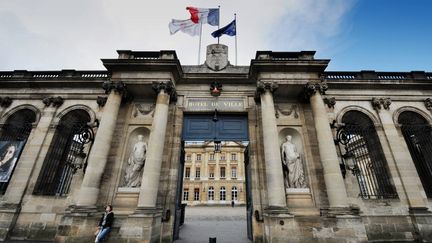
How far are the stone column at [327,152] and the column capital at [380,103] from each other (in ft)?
11.8

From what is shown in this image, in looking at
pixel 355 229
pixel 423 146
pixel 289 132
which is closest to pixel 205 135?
pixel 289 132

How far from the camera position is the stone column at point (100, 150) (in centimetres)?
692

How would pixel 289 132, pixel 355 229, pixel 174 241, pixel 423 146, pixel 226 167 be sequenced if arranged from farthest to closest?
pixel 226 167
pixel 423 146
pixel 289 132
pixel 174 241
pixel 355 229

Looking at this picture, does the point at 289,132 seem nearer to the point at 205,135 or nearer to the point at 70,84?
the point at 205,135

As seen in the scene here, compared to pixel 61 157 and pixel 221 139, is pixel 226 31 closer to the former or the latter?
pixel 221 139

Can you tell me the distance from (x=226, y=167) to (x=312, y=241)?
103ft

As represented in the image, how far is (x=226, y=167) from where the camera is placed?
37.4m

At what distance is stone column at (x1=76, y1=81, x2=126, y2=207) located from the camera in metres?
6.92

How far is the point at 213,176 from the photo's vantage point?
37031 millimetres

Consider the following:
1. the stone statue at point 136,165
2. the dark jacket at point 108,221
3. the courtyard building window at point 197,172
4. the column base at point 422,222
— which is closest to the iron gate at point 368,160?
the column base at point 422,222

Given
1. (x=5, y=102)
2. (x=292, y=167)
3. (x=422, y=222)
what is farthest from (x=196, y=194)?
(x=422, y=222)

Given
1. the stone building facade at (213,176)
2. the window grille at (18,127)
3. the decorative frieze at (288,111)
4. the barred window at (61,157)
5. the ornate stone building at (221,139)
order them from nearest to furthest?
the ornate stone building at (221,139) → the barred window at (61,157) → the decorative frieze at (288,111) → the window grille at (18,127) → the stone building facade at (213,176)

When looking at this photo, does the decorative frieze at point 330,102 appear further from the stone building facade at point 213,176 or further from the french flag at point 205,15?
the stone building facade at point 213,176

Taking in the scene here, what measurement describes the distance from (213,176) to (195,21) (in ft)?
102
